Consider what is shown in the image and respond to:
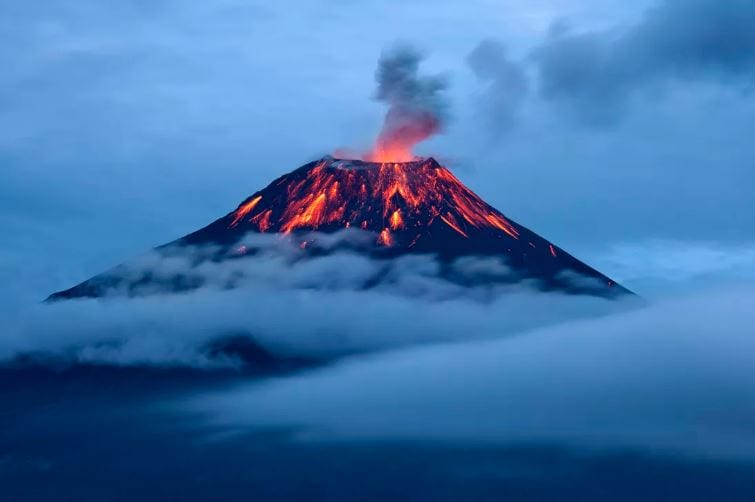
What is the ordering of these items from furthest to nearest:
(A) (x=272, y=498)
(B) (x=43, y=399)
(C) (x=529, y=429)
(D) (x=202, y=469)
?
(C) (x=529, y=429) < (B) (x=43, y=399) < (D) (x=202, y=469) < (A) (x=272, y=498)

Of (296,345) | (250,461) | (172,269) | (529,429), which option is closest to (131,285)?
(172,269)

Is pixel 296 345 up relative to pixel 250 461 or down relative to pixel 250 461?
up

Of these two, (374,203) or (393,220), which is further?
(393,220)

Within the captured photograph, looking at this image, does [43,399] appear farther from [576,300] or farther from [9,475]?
[576,300]
